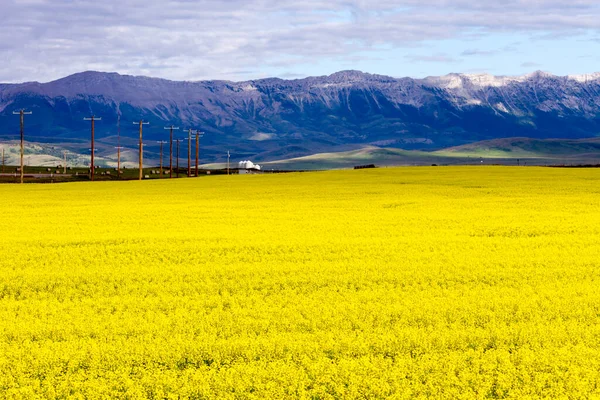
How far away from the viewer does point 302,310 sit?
15289 mm

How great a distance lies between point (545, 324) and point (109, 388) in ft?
25.0

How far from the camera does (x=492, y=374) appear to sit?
1160cm

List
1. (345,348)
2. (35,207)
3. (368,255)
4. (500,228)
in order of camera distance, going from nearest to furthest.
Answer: (345,348) < (368,255) < (500,228) < (35,207)

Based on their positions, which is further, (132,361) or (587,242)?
(587,242)

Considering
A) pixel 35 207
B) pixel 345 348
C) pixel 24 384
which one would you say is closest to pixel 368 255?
pixel 345 348

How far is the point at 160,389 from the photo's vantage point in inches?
435

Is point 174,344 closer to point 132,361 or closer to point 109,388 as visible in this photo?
point 132,361

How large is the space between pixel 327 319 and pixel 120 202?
→ 34.6 meters

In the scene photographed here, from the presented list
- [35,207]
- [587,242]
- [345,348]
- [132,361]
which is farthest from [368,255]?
[35,207]

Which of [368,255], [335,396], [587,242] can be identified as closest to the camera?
[335,396]

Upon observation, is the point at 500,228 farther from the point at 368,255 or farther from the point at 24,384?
the point at 24,384

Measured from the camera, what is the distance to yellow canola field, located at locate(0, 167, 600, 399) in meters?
11.4

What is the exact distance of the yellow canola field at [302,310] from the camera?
37.3 feet

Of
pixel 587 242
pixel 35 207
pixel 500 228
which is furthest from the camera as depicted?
pixel 35 207
